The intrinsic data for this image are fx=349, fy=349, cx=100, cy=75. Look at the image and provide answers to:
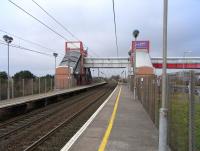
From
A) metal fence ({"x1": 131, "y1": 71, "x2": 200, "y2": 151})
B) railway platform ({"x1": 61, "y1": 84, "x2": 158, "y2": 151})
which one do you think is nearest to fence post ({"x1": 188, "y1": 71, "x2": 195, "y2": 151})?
metal fence ({"x1": 131, "y1": 71, "x2": 200, "y2": 151})

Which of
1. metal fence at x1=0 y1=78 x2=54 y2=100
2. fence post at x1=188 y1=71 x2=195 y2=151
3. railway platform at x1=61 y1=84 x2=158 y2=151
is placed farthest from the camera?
metal fence at x1=0 y1=78 x2=54 y2=100

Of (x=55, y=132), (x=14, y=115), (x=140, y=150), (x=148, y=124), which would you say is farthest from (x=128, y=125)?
(x=14, y=115)

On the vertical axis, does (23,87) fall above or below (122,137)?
above

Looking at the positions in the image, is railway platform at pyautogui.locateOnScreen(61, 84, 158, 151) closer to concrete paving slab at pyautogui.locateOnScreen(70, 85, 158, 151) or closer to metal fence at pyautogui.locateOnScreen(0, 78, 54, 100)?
concrete paving slab at pyautogui.locateOnScreen(70, 85, 158, 151)

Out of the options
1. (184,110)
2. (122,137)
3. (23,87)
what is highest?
(184,110)

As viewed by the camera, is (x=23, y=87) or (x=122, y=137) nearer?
(x=122, y=137)

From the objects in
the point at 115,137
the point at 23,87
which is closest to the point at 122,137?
the point at 115,137

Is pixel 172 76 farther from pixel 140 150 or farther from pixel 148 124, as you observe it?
pixel 148 124

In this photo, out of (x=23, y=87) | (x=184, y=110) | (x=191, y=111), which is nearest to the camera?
(x=191, y=111)

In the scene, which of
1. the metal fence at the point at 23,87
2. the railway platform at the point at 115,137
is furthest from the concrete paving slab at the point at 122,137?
the metal fence at the point at 23,87

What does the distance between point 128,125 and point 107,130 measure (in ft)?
5.85

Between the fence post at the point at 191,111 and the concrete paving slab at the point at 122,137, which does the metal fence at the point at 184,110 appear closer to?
the fence post at the point at 191,111

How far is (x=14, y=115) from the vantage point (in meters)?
21.1

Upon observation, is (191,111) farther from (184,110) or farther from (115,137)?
(115,137)
